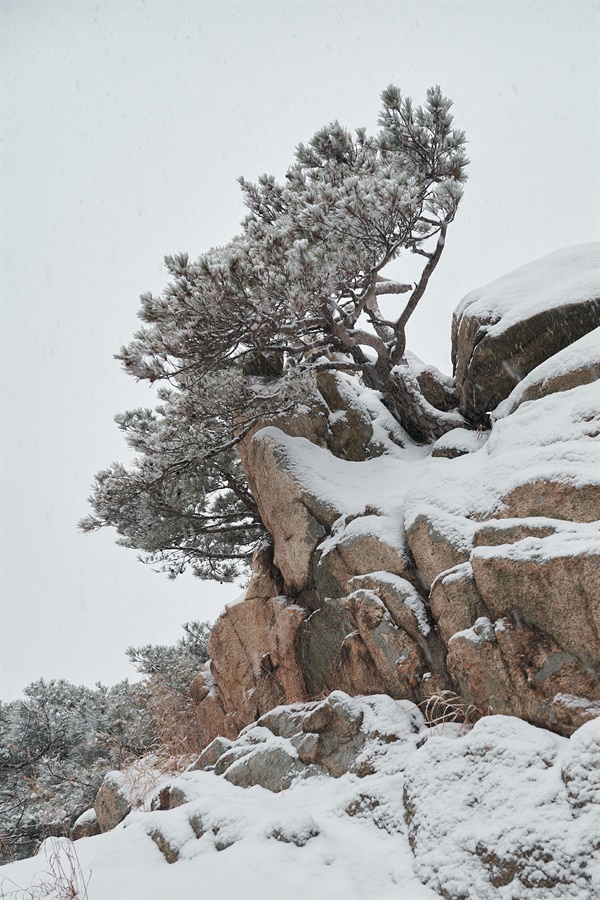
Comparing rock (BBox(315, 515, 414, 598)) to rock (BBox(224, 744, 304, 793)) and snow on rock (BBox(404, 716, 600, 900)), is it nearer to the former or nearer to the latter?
rock (BBox(224, 744, 304, 793))

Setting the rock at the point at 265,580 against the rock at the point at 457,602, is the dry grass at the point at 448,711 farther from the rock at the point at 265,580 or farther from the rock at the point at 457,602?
the rock at the point at 265,580

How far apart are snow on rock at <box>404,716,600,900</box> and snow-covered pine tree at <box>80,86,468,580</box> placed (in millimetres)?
4739

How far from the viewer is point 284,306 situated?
7.00m

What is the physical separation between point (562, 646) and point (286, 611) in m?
3.56

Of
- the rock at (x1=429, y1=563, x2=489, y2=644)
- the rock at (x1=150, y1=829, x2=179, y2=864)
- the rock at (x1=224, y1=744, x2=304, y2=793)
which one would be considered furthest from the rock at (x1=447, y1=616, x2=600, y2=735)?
the rock at (x1=150, y1=829, x2=179, y2=864)

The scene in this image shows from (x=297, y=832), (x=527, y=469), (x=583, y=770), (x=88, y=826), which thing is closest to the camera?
(x=583, y=770)

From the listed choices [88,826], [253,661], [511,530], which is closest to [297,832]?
[511,530]

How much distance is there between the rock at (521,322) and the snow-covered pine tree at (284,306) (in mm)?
725

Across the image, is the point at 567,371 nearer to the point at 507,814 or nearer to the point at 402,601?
the point at 402,601

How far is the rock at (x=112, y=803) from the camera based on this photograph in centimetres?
597

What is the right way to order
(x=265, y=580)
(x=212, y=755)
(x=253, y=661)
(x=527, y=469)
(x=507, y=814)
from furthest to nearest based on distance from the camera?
1. (x=265, y=580)
2. (x=253, y=661)
3. (x=212, y=755)
4. (x=527, y=469)
5. (x=507, y=814)

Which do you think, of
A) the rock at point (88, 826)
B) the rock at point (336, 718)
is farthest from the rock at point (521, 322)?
the rock at point (88, 826)

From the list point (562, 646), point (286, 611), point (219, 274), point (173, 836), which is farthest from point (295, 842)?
point (219, 274)

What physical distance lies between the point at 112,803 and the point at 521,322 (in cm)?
699
